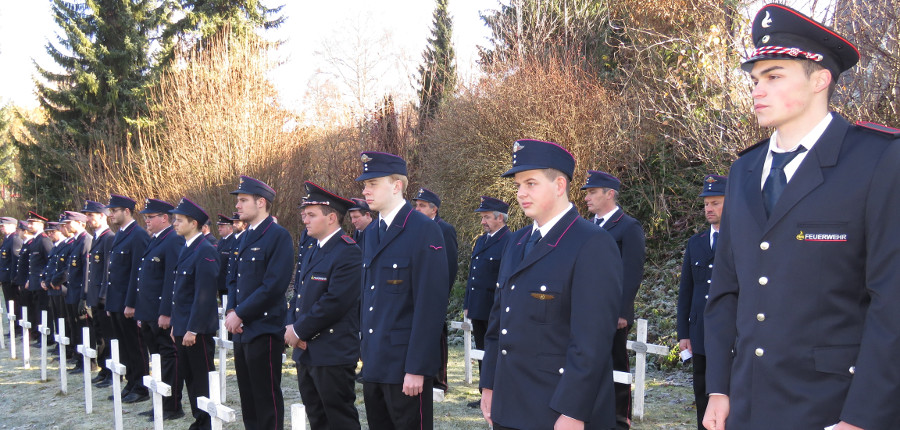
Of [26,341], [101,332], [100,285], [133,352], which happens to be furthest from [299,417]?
[26,341]

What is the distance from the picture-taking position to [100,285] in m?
9.74

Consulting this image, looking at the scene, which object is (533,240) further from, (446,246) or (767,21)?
(446,246)

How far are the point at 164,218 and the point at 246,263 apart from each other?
2.62 m

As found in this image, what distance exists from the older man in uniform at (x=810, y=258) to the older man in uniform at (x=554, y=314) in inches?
26.0

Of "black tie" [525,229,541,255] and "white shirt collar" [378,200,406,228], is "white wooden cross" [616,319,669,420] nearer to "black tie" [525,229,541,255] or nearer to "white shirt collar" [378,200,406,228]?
"white shirt collar" [378,200,406,228]

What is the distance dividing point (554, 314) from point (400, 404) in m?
1.64

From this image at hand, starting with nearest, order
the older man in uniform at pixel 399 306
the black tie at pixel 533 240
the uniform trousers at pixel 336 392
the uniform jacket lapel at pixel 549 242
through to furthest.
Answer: the uniform jacket lapel at pixel 549 242
the black tie at pixel 533 240
the older man in uniform at pixel 399 306
the uniform trousers at pixel 336 392

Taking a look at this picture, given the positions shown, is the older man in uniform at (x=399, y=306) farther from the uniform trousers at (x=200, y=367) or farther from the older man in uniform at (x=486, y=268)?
the older man in uniform at (x=486, y=268)

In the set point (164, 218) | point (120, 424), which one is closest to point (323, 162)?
point (164, 218)

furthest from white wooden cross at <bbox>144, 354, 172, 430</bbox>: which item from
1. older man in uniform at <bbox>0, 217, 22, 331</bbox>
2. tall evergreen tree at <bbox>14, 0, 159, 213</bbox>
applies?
tall evergreen tree at <bbox>14, 0, 159, 213</bbox>

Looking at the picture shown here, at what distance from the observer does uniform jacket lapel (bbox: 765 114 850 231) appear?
222 cm

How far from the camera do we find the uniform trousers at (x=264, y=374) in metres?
5.79

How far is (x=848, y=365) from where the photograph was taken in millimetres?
2094

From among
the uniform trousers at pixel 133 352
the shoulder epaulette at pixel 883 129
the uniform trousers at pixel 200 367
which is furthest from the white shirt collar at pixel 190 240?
the shoulder epaulette at pixel 883 129
